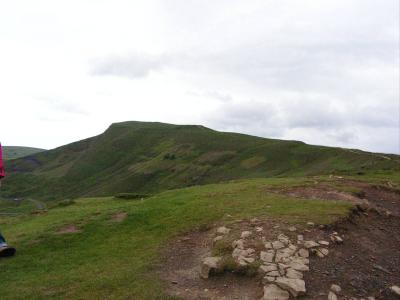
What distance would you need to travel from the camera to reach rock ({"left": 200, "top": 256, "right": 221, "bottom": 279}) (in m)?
12.5

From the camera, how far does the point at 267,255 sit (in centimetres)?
1291

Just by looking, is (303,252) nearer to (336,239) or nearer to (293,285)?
→ (336,239)

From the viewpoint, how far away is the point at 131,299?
10844 millimetres

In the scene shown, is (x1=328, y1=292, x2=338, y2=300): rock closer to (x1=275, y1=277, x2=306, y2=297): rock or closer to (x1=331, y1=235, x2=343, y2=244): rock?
(x1=275, y1=277, x2=306, y2=297): rock

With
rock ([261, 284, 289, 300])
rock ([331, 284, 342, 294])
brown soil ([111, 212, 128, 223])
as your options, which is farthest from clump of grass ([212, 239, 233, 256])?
brown soil ([111, 212, 128, 223])

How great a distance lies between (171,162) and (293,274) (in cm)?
12891

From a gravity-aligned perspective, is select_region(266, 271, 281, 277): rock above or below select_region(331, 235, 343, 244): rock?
below

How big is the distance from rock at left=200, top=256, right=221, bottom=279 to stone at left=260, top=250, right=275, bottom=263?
1429 millimetres

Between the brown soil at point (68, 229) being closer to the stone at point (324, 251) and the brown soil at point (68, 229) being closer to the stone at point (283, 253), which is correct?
the stone at point (283, 253)

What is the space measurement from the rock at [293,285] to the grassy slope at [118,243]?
350 cm

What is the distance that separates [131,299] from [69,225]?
402 inches

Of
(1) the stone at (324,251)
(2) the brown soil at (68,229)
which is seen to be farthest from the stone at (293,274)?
(2) the brown soil at (68,229)

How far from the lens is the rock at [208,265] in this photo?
12.5m

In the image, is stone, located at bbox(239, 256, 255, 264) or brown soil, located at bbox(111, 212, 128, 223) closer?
stone, located at bbox(239, 256, 255, 264)
